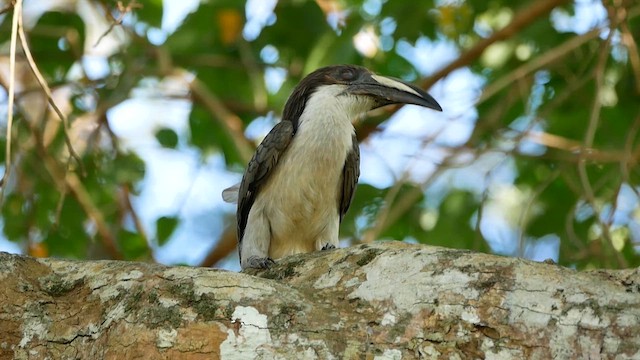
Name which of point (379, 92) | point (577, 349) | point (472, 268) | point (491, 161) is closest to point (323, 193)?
point (379, 92)

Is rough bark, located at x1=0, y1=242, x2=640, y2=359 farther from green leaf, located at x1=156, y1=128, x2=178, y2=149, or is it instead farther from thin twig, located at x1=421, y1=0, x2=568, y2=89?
green leaf, located at x1=156, y1=128, x2=178, y2=149

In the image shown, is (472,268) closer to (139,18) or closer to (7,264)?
(7,264)

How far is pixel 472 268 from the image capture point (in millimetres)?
3355

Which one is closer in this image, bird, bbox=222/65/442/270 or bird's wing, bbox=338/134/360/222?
bird, bbox=222/65/442/270

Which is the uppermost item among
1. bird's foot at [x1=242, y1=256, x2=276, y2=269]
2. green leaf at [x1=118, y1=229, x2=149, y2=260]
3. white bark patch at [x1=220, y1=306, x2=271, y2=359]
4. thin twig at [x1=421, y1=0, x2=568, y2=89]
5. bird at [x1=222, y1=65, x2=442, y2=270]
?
thin twig at [x1=421, y1=0, x2=568, y2=89]

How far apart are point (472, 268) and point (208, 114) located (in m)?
4.95

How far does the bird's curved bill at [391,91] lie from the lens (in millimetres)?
5707

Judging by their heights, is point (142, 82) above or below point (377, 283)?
above

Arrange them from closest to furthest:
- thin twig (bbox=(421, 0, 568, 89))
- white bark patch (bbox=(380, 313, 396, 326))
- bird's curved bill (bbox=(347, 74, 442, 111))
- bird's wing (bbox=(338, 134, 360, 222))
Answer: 1. white bark patch (bbox=(380, 313, 396, 326))
2. bird's curved bill (bbox=(347, 74, 442, 111))
3. bird's wing (bbox=(338, 134, 360, 222))
4. thin twig (bbox=(421, 0, 568, 89))

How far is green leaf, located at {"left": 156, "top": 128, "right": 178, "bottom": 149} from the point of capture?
761 centimetres

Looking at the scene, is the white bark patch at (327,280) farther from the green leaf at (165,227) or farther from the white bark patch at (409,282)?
the green leaf at (165,227)

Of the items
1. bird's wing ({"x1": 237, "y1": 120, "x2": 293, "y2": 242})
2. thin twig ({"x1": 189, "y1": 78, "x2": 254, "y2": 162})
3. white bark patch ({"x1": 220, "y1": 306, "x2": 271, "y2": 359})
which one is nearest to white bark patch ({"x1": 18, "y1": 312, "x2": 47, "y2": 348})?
white bark patch ({"x1": 220, "y1": 306, "x2": 271, "y2": 359})

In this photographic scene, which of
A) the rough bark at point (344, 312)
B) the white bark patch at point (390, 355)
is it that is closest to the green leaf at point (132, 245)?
the rough bark at point (344, 312)

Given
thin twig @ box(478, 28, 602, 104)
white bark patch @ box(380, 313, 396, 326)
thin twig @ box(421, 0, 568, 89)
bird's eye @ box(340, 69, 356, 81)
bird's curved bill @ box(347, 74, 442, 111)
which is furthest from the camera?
thin twig @ box(421, 0, 568, 89)
